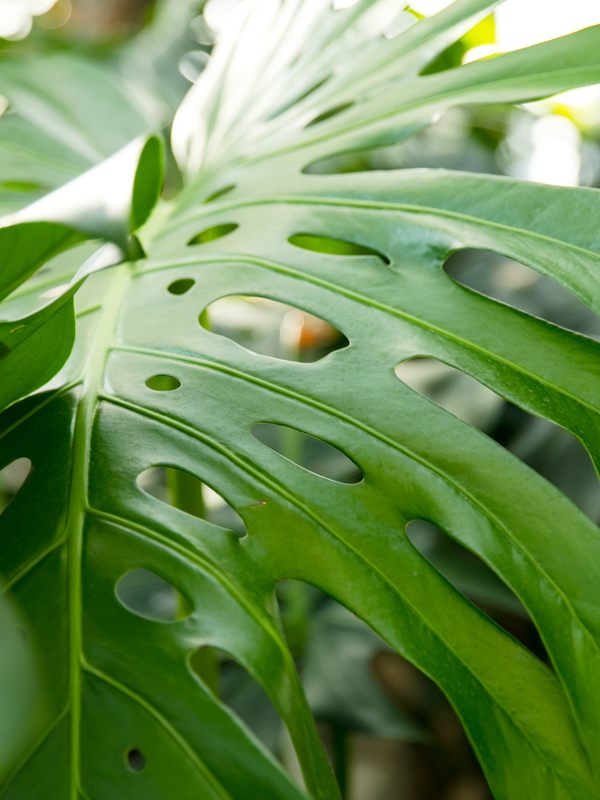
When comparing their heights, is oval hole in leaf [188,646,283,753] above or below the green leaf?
below

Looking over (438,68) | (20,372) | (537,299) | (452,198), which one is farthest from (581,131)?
(20,372)

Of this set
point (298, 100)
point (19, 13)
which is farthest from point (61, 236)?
point (19, 13)

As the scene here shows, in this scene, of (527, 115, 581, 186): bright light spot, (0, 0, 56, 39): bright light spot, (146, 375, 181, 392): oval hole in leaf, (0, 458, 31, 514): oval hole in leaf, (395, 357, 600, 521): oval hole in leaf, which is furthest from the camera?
(0, 0, 56, 39): bright light spot

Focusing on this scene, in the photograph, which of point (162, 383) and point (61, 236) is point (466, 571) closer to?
point (162, 383)

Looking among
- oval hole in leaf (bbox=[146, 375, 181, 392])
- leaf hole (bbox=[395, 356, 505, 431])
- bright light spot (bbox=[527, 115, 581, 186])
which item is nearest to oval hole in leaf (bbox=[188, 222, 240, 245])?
oval hole in leaf (bbox=[146, 375, 181, 392])

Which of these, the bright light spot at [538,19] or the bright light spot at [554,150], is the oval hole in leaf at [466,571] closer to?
the bright light spot at [538,19]

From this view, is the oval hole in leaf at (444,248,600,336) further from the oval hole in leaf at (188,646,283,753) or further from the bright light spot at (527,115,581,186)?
the oval hole in leaf at (188,646,283,753)
